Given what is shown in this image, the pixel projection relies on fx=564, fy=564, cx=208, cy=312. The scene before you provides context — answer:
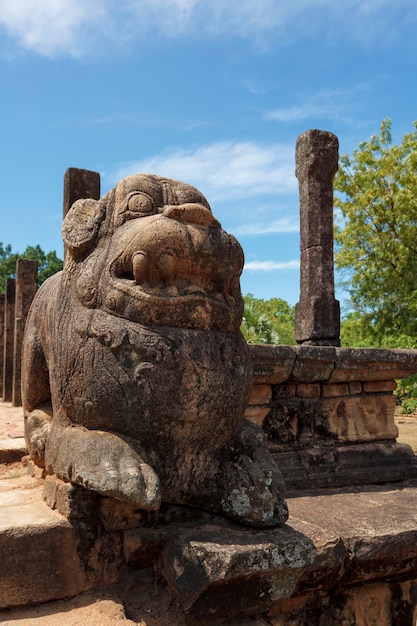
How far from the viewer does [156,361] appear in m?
1.92

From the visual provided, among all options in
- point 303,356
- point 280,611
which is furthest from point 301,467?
point 280,611

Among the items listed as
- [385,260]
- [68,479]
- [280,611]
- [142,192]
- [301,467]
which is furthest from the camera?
[385,260]

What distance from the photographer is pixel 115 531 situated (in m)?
2.02

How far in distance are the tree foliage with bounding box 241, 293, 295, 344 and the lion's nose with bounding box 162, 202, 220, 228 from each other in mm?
8590

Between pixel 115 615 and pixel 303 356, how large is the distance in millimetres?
2536

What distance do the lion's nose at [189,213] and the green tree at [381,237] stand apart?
13.1 m

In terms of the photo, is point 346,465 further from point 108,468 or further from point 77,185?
point 77,185

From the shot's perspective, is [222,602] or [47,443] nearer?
[222,602]

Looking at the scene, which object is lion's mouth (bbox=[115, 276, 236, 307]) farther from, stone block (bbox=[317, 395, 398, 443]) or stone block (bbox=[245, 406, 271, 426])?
stone block (bbox=[317, 395, 398, 443])

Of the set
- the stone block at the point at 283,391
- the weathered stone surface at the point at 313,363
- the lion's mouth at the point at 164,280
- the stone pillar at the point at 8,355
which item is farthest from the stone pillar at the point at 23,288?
the lion's mouth at the point at 164,280

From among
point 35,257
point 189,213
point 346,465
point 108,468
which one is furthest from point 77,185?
point 35,257

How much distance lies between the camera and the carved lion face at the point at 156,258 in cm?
198

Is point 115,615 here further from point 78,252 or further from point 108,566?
point 78,252

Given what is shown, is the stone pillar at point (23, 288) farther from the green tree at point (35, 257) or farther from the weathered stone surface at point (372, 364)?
the green tree at point (35, 257)
